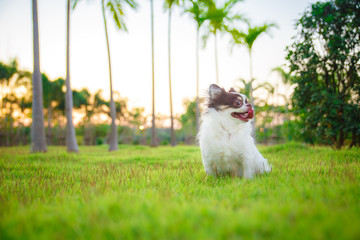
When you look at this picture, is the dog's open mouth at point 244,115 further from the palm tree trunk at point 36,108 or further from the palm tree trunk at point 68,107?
the palm tree trunk at point 68,107

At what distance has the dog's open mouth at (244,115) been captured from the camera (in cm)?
343

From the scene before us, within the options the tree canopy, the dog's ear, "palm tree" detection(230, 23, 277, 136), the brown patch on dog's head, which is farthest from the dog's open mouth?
"palm tree" detection(230, 23, 277, 136)

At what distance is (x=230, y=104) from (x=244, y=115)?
31 cm

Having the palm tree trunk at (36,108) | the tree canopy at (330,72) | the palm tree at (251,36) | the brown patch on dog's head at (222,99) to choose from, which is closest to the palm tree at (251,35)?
the palm tree at (251,36)

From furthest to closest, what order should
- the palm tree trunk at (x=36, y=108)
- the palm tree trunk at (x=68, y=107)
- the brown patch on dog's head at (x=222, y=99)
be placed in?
the palm tree trunk at (x=68, y=107)
the palm tree trunk at (x=36, y=108)
the brown patch on dog's head at (x=222, y=99)

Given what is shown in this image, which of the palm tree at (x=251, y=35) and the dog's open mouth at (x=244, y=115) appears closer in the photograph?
the dog's open mouth at (x=244, y=115)

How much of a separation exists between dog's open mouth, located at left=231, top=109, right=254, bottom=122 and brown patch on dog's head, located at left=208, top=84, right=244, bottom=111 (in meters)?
0.15

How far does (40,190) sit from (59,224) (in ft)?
5.68

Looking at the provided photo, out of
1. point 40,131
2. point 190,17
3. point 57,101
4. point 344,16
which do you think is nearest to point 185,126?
point 57,101

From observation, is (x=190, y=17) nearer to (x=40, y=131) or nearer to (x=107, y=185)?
(x=40, y=131)

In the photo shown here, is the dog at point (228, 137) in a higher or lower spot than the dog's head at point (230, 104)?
lower

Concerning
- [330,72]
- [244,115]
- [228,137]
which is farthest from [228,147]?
[330,72]

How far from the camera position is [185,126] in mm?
42125

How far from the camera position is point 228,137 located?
3.42m
